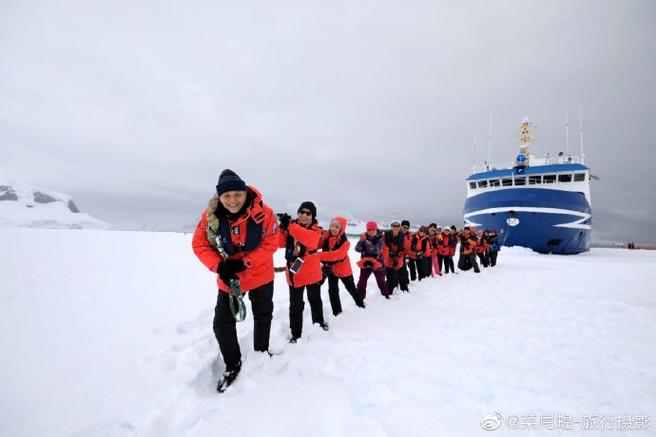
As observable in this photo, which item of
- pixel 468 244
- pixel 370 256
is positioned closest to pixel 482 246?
pixel 468 244

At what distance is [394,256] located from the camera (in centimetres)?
734

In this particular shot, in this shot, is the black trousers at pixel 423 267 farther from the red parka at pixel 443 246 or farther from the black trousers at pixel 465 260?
the black trousers at pixel 465 260

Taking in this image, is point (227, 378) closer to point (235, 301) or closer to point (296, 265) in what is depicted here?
point (235, 301)

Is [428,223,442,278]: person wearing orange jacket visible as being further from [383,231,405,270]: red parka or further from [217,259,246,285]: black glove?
[217,259,246,285]: black glove

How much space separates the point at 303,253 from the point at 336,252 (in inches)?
39.7

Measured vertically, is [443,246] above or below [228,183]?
below

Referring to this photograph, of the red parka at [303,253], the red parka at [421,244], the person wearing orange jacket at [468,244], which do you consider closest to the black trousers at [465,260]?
the person wearing orange jacket at [468,244]

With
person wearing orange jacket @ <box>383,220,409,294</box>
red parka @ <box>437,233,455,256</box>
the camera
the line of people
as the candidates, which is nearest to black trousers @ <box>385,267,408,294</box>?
person wearing orange jacket @ <box>383,220,409,294</box>

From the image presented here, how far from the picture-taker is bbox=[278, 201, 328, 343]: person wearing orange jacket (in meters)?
4.07

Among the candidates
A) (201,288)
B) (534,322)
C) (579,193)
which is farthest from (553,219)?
(201,288)

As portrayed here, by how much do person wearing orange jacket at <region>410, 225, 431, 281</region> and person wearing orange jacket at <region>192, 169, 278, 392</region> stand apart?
7148 mm

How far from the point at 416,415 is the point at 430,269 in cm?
880

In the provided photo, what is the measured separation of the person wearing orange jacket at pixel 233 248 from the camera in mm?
2994

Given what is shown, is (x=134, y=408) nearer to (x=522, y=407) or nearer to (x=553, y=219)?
(x=522, y=407)
